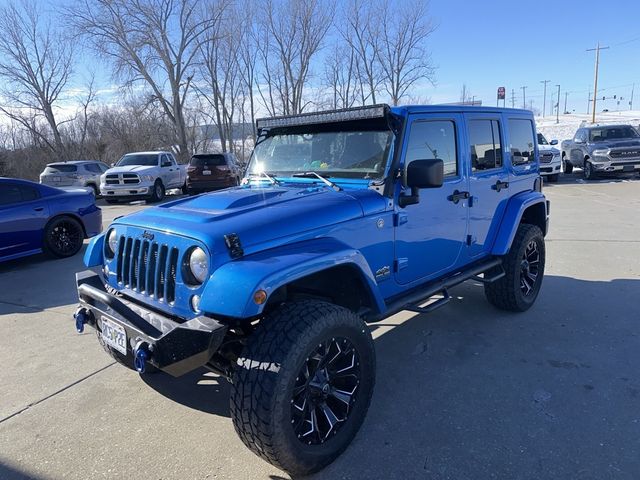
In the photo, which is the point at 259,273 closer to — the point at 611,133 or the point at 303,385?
the point at 303,385

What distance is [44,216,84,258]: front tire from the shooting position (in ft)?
25.2

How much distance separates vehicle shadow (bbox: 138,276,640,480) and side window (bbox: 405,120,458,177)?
157 cm

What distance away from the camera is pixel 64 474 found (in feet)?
8.45

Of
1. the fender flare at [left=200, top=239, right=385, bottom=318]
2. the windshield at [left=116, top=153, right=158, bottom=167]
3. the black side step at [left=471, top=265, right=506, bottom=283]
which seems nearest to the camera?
the fender flare at [left=200, top=239, right=385, bottom=318]

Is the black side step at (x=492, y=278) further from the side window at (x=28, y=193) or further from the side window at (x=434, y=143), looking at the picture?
the side window at (x=28, y=193)

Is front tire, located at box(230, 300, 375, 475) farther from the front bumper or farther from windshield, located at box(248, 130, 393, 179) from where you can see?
windshield, located at box(248, 130, 393, 179)

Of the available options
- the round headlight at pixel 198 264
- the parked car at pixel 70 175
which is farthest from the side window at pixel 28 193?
the parked car at pixel 70 175

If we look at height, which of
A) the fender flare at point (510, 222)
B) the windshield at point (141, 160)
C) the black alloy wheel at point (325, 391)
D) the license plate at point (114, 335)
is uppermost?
the windshield at point (141, 160)

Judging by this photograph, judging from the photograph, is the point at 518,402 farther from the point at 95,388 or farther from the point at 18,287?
the point at 18,287

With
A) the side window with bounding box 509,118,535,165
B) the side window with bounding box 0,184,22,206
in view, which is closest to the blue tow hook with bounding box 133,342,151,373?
the side window with bounding box 509,118,535,165

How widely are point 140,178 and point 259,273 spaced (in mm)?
14634

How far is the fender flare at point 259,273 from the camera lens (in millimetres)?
2207

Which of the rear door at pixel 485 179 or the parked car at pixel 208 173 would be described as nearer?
the rear door at pixel 485 179

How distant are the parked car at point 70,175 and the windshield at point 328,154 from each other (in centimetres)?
1541
